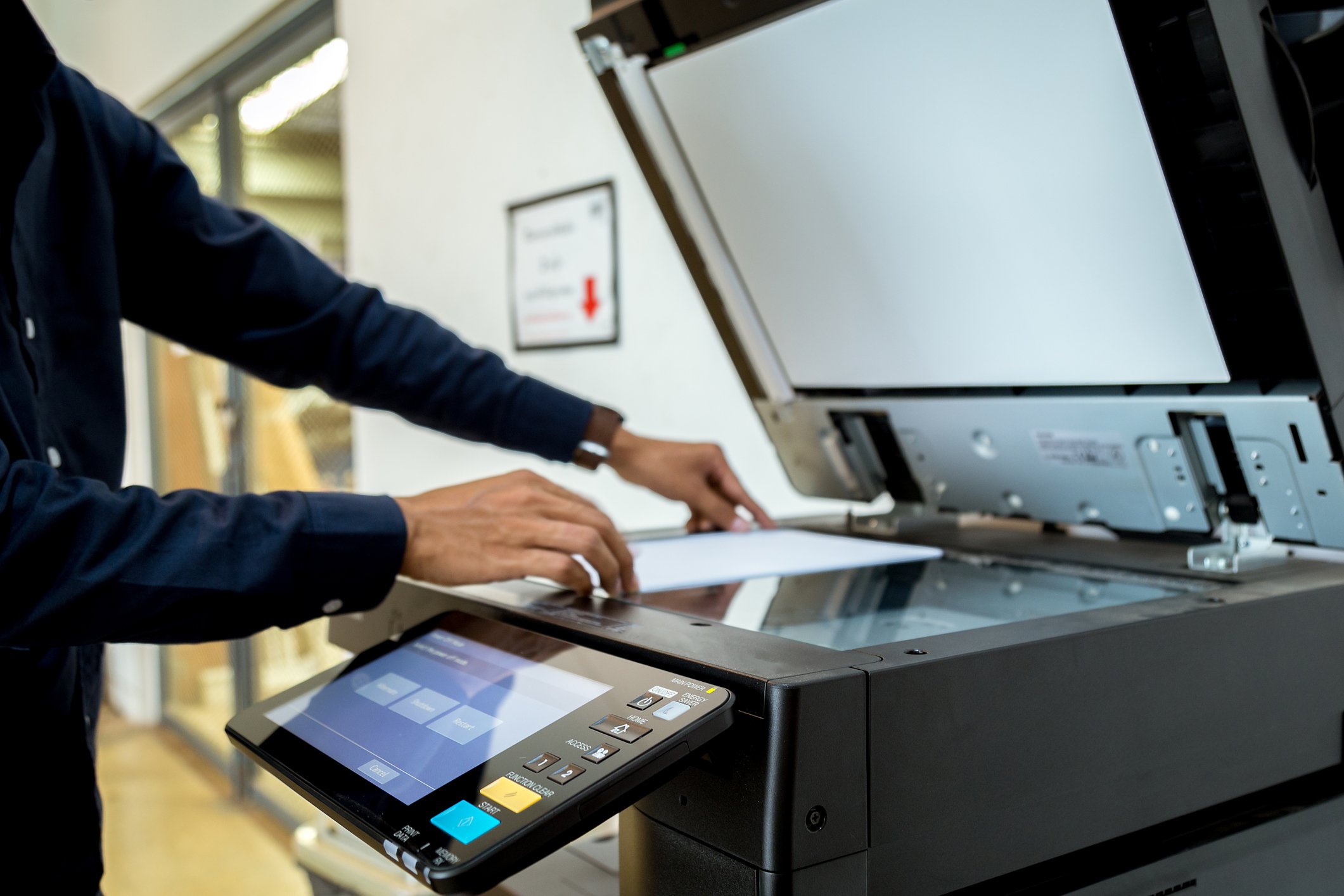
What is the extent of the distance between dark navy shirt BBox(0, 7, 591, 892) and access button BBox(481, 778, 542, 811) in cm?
26

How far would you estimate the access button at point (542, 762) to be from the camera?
1.53 ft

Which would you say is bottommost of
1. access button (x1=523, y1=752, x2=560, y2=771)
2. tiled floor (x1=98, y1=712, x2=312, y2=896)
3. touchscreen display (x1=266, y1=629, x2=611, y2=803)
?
tiled floor (x1=98, y1=712, x2=312, y2=896)

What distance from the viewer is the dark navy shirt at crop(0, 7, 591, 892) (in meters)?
0.62

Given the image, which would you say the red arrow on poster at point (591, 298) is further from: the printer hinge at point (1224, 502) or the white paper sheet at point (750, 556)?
the printer hinge at point (1224, 502)

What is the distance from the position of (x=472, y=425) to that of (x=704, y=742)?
666 millimetres

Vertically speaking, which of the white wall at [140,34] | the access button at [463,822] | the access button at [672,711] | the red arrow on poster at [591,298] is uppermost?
the white wall at [140,34]

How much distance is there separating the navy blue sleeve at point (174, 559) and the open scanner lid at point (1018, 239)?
43 centimetres

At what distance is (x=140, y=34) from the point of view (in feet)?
13.9

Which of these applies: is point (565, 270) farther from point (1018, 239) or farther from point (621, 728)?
point (621, 728)

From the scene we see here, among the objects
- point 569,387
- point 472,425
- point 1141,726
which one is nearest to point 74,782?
point 472,425

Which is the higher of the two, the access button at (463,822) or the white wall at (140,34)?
the white wall at (140,34)

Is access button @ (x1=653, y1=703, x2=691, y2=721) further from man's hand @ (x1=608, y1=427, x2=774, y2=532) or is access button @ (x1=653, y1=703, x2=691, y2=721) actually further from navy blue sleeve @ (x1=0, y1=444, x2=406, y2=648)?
man's hand @ (x1=608, y1=427, x2=774, y2=532)

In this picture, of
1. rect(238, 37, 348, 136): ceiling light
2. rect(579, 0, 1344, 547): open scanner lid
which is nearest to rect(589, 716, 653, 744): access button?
rect(579, 0, 1344, 547): open scanner lid

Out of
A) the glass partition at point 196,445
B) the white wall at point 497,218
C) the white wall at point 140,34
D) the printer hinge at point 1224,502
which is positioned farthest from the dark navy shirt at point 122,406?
the glass partition at point 196,445
